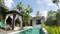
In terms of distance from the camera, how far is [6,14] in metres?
28.0

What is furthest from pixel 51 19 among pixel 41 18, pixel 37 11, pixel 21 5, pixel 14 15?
pixel 37 11

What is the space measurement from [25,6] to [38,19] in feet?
61.6

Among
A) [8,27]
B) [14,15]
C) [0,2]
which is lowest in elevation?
[8,27]

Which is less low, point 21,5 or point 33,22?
point 21,5

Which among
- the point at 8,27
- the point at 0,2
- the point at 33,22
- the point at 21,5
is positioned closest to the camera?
the point at 8,27

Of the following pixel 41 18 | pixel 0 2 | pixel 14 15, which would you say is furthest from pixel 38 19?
pixel 14 15

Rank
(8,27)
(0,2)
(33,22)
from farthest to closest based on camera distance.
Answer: (33,22) → (0,2) → (8,27)

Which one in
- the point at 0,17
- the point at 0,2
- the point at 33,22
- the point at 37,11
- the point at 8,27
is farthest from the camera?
the point at 37,11

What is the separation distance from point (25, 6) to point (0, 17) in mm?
38682

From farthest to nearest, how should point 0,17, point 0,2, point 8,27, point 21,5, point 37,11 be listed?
point 37,11 → point 21,5 → point 0,2 → point 0,17 → point 8,27

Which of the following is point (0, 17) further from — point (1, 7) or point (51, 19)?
point (51, 19)

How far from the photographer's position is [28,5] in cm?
7188

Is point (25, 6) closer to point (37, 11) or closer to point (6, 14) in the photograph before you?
point (37, 11)

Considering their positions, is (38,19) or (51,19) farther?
(38,19)
